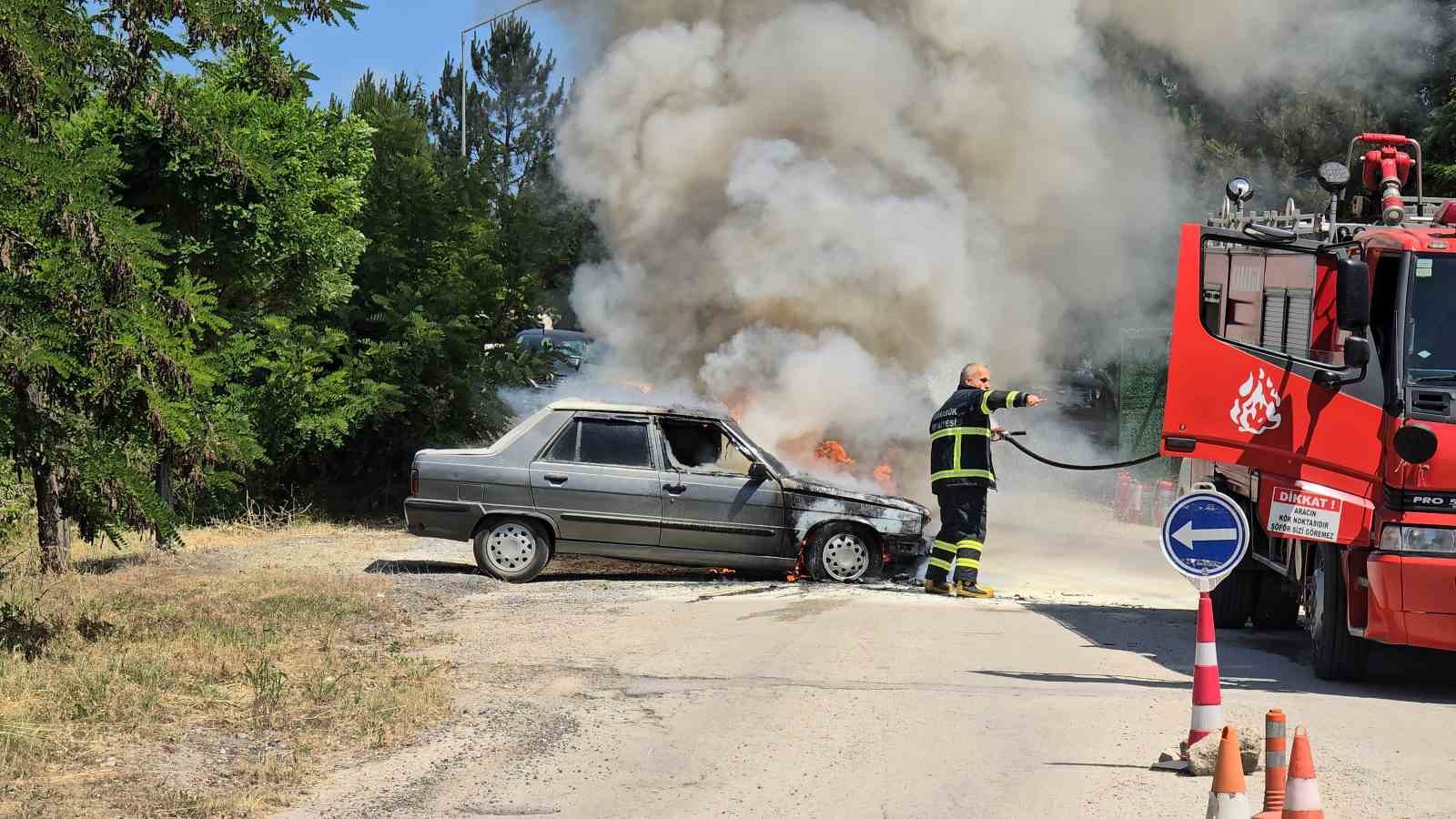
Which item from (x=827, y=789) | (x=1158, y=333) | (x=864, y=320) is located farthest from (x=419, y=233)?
(x=827, y=789)

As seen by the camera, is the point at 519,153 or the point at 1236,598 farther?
the point at 519,153

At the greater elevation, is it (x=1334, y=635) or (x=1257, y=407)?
(x=1257, y=407)

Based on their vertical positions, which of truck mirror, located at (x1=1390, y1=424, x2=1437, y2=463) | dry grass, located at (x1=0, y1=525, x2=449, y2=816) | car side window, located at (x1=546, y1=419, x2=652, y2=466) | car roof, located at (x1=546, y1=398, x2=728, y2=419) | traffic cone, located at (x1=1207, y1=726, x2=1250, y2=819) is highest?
car roof, located at (x1=546, y1=398, x2=728, y2=419)

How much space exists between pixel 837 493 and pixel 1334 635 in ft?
15.5

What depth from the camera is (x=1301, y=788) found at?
15.7 feet

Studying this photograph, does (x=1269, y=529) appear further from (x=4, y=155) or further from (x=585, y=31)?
(x=585, y=31)

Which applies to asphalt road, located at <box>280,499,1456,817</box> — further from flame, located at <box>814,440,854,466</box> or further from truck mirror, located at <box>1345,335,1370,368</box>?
flame, located at <box>814,440,854,466</box>

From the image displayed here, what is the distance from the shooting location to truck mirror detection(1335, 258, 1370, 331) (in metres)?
7.87

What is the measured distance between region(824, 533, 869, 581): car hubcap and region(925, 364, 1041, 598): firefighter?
62 cm

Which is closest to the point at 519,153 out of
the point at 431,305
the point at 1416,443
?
the point at 431,305

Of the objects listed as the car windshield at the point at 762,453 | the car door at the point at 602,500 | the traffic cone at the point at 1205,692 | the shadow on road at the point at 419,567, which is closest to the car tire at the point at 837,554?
the car windshield at the point at 762,453

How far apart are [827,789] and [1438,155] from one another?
15950 millimetres

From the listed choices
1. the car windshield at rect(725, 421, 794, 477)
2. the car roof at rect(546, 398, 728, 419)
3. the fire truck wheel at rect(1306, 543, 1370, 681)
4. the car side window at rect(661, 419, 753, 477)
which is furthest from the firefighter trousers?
the fire truck wheel at rect(1306, 543, 1370, 681)

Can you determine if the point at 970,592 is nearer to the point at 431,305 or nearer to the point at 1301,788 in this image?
the point at 1301,788
